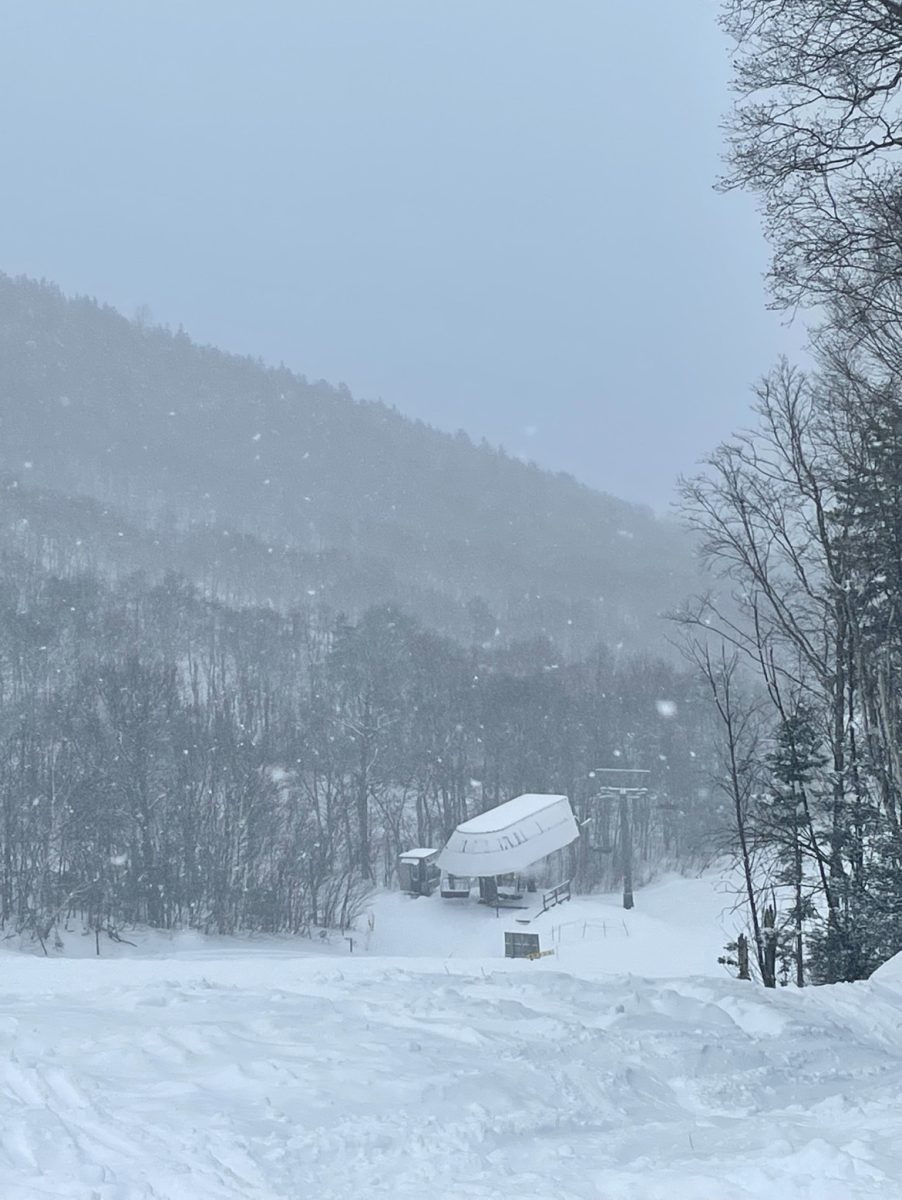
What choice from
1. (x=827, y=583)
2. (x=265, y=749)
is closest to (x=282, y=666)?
(x=265, y=749)

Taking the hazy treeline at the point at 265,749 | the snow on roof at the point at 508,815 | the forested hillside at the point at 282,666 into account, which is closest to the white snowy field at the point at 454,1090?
the hazy treeline at the point at 265,749

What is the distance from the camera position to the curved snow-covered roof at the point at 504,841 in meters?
41.1

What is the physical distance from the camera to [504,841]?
41656 millimetres

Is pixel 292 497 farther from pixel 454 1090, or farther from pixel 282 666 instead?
pixel 454 1090

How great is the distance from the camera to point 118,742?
45.7 metres

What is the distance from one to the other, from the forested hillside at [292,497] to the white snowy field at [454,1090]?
81.2 m

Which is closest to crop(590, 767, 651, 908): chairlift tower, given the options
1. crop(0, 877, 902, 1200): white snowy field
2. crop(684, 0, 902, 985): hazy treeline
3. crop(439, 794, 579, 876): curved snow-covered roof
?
crop(439, 794, 579, 876): curved snow-covered roof

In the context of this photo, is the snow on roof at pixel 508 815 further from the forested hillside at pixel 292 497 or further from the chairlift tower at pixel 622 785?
the forested hillside at pixel 292 497

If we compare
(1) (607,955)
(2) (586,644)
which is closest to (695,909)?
(1) (607,955)

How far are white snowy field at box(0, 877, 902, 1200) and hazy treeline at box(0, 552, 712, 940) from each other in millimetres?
31303

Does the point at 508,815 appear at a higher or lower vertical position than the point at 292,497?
lower

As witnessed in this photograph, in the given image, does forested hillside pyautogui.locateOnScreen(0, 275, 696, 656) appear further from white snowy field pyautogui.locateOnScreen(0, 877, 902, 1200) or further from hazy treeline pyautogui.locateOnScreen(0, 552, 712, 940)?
white snowy field pyautogui.locateOnScreen(0, 877, 902, 1200)

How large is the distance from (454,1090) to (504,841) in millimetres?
36702

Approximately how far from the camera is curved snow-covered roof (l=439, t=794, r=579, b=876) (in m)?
41.1
